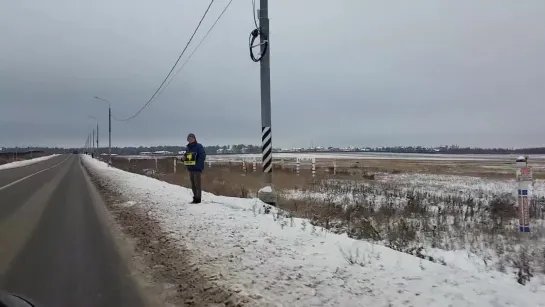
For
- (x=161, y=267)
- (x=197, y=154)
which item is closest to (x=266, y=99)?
(x=197, y=154)

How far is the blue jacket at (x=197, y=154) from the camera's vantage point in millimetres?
13156

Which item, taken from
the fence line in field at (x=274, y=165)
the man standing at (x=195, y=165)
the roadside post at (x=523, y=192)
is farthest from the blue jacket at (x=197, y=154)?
the fence line in field at (x=274, y=165)

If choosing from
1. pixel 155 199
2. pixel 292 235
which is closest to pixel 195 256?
pixel 292 235

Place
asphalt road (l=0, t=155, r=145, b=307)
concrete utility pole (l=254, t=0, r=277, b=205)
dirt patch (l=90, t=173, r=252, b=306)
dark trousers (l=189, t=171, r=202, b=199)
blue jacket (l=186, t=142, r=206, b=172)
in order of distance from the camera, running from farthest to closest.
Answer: blue jacket (l=186, t=142, r=206, b=172) → dark trousers (l=189, t=171, r=202, b=199) → concrete utility pole (l=254, t=0, r=277, b=205) → asphalt road (l=0, t=155, r=145, b=307) → dirt patch (l=90, t=173, r=252, b=306)

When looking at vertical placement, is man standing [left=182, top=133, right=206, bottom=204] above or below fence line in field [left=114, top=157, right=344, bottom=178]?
above

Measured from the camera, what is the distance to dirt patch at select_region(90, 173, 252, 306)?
5.04 meters

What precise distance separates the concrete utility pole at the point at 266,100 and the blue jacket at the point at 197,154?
1.93 metres

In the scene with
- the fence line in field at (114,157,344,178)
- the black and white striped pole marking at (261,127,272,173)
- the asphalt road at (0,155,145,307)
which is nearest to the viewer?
the asphalt road at (0,155,145,307)

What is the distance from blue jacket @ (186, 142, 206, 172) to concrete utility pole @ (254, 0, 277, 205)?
1.93 m

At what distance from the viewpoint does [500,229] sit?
956 centimetres

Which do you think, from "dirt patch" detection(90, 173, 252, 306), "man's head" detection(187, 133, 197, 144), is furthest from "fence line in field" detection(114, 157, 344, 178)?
"dirt patch" detection(90, 173, 252, 306)

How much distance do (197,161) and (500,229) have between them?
27.0 feet

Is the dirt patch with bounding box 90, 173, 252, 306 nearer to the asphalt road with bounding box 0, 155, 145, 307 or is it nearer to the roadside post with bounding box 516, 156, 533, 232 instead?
the asphalt road with bounding box 0, 155, 145, 307

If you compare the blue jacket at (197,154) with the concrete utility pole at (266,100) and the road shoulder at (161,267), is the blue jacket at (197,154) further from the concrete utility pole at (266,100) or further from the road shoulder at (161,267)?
the road shoulder at (161,267)
